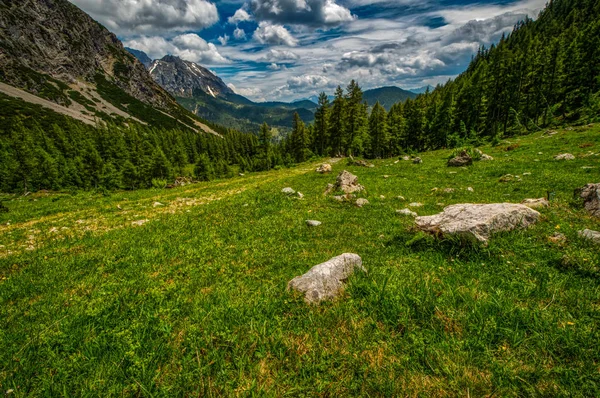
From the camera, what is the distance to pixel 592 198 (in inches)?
312

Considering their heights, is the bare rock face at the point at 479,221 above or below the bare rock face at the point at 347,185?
above

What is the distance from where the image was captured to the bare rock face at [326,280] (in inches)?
184

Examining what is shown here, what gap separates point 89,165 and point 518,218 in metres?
91.0

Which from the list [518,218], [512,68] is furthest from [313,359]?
[512,68]

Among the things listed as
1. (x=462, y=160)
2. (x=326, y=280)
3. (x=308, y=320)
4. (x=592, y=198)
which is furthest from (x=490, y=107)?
(x=308, y=320)

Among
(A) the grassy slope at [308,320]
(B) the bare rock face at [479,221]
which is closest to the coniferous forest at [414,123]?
(A) the grassy slope at [308,320]

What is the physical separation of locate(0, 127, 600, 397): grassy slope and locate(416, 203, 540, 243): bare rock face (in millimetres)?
319

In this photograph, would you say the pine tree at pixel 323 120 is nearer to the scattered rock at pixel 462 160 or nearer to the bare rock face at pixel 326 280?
the scattered rock at pixel 462 160

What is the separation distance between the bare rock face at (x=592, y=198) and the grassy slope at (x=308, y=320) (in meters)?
0.49

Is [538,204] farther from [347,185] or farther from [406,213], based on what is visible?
[347,185]

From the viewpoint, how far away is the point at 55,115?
135250 millimetres

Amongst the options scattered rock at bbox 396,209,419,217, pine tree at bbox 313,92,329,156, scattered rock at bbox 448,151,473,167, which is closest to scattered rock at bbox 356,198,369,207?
scattered rock at bbox 396,209,419,217

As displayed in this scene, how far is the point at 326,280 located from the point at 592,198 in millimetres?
9750

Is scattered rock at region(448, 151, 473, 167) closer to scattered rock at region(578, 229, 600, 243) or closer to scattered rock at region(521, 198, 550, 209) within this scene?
scattered rock at region(521, 198, 550, 209)
